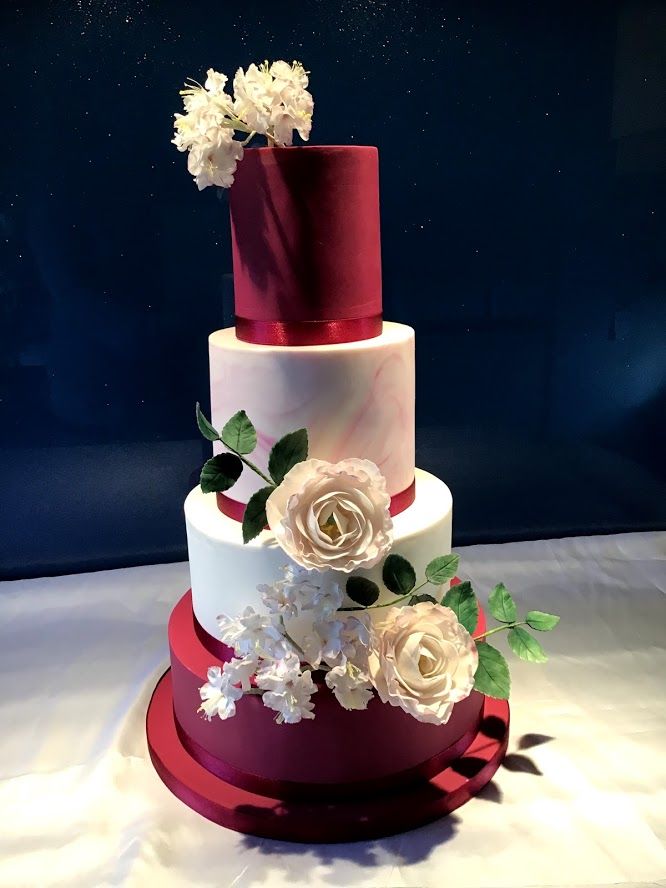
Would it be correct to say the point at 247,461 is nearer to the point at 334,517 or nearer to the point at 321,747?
the point at 334,517

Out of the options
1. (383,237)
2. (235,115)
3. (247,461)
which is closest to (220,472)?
(247,461)

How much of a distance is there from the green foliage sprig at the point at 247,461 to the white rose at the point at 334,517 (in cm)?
6

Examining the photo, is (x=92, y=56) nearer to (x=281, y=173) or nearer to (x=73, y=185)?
(x=73, y=185)

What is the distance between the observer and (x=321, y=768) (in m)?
1.14

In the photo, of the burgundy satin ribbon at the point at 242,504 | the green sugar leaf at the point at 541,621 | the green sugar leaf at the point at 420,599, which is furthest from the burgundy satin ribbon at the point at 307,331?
the green sugar leaf at the point at 541,621

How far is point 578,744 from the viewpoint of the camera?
1.30 m

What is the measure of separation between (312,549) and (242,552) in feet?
0.62

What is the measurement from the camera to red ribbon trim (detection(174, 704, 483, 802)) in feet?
3.78

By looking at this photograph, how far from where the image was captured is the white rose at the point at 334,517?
0.97 meters

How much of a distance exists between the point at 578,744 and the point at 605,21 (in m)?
1.49

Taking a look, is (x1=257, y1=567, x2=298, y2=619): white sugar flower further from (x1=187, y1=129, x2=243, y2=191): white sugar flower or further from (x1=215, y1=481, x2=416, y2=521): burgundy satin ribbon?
(x1=187, y1=129, x2=243, y2=191): white sugar flower

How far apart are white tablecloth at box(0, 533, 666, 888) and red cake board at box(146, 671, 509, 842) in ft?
0.05

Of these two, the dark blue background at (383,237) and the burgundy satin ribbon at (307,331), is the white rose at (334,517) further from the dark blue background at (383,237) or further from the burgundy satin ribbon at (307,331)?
the dark blue background at (383,237)

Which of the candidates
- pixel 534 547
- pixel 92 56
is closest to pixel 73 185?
pixel 92 56
